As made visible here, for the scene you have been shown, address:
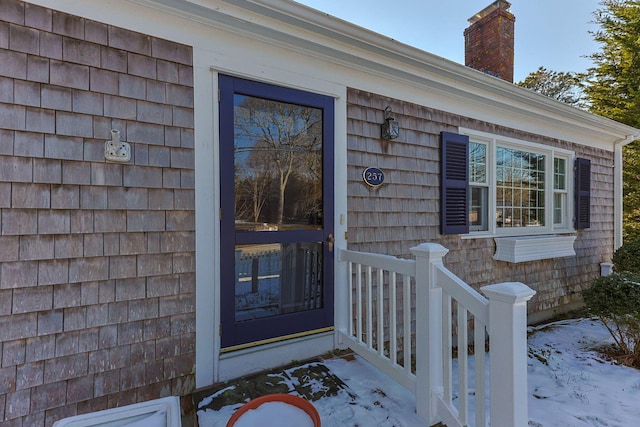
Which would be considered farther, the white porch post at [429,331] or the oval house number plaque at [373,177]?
the oval house number plaque at [373,177]

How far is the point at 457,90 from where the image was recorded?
3295 mm

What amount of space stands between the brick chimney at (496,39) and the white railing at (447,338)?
12.8 ft

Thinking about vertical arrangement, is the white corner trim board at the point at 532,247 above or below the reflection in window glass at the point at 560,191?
below

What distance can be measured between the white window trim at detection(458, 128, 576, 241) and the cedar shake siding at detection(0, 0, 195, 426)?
3.00 metres

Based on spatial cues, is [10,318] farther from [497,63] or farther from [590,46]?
[590,46]

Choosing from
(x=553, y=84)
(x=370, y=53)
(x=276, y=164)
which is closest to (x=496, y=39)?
(x=370, y=53)

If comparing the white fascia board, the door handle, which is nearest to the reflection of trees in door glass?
the door handle

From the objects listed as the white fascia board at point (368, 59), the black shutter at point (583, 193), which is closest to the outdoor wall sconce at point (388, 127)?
the white fascia board at point (368, 59)

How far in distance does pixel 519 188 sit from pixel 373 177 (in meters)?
2.60

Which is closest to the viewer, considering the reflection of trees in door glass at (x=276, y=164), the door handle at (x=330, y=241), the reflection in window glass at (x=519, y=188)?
the reflection of trees in door glass at (x=276, y=164)

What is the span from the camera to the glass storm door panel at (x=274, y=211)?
2193mm

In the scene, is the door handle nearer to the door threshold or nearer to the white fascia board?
the door threshold

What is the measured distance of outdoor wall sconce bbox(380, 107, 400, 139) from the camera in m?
2.88

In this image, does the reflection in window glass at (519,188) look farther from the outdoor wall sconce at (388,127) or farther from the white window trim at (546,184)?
the outdoor wall sconce at (388,127)
